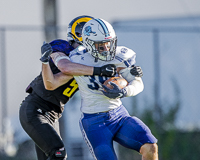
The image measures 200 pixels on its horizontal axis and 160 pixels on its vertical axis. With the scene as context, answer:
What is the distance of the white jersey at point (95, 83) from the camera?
4.79 meters

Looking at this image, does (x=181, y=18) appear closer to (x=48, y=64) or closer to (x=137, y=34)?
(x=137, y=34)

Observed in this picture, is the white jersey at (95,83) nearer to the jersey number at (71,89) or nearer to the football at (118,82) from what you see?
the football at (118,82)

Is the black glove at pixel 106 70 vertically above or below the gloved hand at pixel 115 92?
above

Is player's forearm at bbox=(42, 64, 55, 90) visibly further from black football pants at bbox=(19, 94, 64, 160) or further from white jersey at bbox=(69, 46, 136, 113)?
black football pants at bbox=(19, 94, 64, 160)

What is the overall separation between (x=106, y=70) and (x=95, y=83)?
0.19 m

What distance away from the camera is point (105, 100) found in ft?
15.8

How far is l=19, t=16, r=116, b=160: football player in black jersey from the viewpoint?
5.05m

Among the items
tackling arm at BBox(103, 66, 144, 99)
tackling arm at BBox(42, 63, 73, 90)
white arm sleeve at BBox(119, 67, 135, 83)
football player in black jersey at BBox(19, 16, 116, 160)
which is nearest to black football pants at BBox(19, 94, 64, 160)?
football player in black jersey at BBox(19, 16, 116, 160)

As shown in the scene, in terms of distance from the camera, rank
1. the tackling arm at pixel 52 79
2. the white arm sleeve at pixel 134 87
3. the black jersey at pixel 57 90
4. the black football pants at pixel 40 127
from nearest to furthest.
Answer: the white arm sleeve at pixel 134 87
the tackling arm at pixel 52 79
the black football pants at pixel 40 127
the black jersey at pixel 57 90

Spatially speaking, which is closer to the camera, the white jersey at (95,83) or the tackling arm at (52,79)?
the white jersey at (95,83)

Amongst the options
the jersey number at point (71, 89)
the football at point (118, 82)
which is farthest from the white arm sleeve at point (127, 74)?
the jersey number at point (71, 89)

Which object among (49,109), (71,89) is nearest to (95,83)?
(71,89)

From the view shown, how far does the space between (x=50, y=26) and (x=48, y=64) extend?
4066mm

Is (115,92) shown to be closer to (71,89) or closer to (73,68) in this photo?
(73,68)
